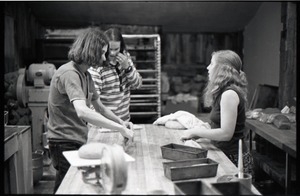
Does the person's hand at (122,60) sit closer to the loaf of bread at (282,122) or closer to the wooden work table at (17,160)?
the wooden work table at (17,160)

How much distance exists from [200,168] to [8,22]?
2.53m

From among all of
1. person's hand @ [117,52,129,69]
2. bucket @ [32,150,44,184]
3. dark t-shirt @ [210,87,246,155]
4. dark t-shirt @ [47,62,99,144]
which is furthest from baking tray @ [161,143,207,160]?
bucket @ [32,150,44,184]

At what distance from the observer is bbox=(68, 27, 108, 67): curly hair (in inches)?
96.7

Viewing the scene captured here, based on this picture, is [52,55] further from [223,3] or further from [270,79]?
[270,79]

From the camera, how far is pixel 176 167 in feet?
6.22

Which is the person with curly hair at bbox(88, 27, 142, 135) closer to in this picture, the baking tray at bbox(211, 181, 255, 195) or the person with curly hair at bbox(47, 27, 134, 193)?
the person with curly hair at bbox(47, 27, 134, 193)

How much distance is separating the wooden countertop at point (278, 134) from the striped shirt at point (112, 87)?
52.9 inches

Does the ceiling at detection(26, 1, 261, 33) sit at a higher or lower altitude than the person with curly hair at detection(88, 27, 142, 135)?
higher

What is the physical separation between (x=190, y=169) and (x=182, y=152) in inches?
11.1

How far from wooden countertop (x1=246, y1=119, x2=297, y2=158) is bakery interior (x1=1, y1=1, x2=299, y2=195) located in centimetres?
1

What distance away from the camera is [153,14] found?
6.06 metres

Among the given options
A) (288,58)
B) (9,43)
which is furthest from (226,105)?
(288,58)

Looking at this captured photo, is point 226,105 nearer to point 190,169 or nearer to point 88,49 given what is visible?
point 190,169

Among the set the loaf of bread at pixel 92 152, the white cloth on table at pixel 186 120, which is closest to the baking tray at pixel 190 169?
the loaf of bread at pixel 92 152
